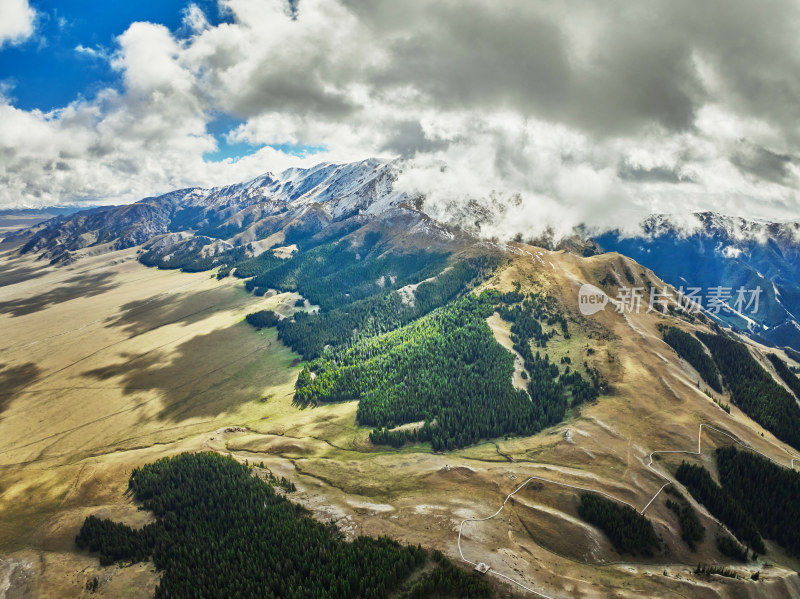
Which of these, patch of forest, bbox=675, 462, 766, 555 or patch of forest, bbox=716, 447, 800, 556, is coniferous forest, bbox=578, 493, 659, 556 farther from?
patch of forest, bbox=716, 447, 800, 556

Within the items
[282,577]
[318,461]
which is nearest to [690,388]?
[318,461]

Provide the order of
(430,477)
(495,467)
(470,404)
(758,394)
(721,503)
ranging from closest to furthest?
(721,503)
(430,477)
(495,467)
(470,404)
(758,394)

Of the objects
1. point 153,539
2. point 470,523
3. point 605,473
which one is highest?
point 153,539

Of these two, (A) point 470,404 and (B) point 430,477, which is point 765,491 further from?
(B) point 430,477

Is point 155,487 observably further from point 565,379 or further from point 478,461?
point 565,379

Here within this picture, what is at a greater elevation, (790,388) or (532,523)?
(532,523)

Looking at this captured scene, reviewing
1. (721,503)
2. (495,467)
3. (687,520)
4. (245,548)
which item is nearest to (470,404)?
(495,467)
